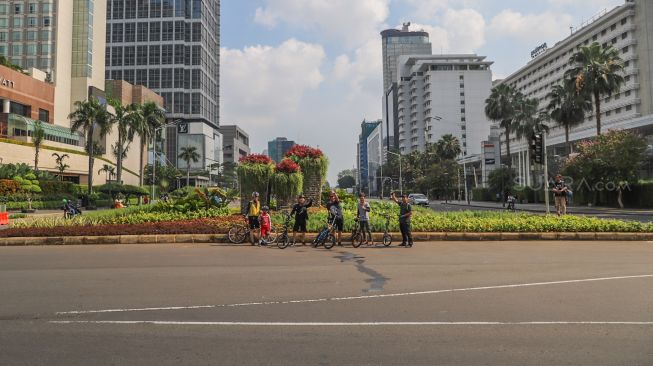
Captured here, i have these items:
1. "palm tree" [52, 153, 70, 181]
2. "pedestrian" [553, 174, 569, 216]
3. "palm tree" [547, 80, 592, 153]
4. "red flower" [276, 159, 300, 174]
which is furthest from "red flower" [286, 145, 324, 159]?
"palm tree" [52, 153, 70, 181]

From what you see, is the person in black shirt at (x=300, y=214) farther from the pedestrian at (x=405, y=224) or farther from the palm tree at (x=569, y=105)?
the palm tree at (x=569, y=105)

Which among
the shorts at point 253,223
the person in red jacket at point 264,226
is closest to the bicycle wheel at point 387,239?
the person in red jacket at point 264,226

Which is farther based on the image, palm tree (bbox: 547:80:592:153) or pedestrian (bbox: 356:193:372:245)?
palm tree (bbox: 547:80:592:153)

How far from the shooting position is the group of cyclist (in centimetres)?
1488

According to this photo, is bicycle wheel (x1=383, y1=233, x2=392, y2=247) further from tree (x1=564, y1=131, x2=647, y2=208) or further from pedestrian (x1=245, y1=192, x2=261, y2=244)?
tree (x1=564, y1=131, x2=647, y2=208)

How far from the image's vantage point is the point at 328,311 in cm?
639

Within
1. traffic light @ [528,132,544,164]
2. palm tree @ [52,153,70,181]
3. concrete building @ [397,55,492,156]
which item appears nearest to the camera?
traffic light @ [528,132,544,164]

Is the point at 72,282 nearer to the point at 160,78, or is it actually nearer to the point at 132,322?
the point at 132,322

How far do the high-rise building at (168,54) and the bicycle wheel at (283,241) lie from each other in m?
113

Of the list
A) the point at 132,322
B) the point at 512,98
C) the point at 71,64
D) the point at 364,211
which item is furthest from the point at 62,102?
the point at 132,322

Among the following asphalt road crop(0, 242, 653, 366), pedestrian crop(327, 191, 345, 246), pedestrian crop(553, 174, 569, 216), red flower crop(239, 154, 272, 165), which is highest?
red flower crop(239, 154, 272, 165)

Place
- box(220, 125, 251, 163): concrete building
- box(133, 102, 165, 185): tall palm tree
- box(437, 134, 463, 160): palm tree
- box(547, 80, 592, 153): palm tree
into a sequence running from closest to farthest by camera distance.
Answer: box(547, 80, 592, 153): palm tree → box(133, 102, 165, 185): tall palm tree → box(437, 134, 463, 160): palm tree → box(220, 125, 251, 163): concrete building

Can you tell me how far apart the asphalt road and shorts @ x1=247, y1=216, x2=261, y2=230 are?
3.78 m

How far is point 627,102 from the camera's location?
8106cm
